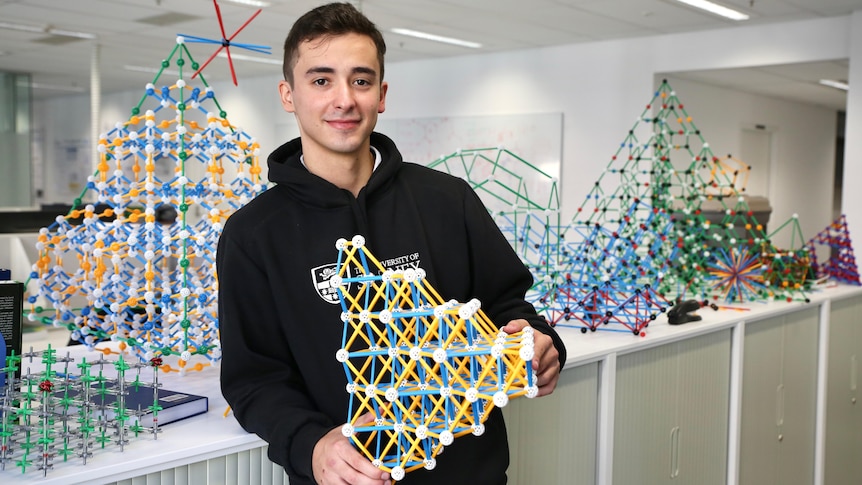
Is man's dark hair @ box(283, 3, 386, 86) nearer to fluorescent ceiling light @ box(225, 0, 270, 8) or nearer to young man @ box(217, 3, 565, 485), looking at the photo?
young man @ box(217, 3, 565, 485)

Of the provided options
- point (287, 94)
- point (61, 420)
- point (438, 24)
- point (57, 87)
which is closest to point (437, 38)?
point (438, 24)

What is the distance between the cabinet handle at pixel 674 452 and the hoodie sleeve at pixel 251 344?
5.20ft

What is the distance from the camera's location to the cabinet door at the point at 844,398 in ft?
11.5

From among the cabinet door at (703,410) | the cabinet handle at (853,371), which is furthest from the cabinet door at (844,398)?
the cabinet door at (703,410)

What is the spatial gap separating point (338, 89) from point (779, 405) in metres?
2.55

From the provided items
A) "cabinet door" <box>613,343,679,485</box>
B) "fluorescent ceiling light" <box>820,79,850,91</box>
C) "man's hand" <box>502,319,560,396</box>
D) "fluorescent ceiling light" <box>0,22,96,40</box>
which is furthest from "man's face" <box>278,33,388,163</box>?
"fluorescent ceiling light" <box>820,79,850,91</box>

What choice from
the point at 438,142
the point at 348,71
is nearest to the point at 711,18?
the point at 438,142

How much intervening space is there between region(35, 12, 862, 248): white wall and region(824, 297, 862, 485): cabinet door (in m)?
2.19

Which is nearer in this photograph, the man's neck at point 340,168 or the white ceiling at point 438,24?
the man's neck at point 340,168

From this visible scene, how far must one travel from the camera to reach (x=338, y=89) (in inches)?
49.7

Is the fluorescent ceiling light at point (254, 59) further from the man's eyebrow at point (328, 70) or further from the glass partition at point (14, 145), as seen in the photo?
the man's eyebrow at point (328, 70)

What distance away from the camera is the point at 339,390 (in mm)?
1287

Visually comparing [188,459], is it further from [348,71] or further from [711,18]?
[711,18]

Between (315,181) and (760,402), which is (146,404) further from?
(760,402)
